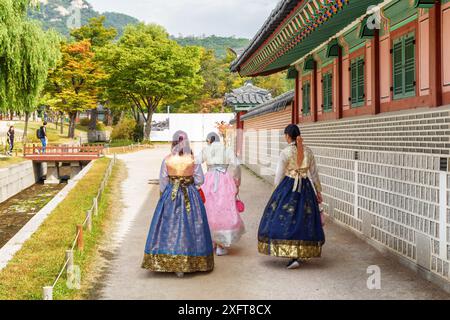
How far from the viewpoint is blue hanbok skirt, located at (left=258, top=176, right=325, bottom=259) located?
25.3ft

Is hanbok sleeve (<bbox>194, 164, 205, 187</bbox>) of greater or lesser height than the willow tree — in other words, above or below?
below

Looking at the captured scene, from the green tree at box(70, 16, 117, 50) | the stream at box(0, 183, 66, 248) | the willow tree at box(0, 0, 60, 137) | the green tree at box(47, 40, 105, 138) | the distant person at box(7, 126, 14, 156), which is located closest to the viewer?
the stream at box(0, 183, 66, 248)

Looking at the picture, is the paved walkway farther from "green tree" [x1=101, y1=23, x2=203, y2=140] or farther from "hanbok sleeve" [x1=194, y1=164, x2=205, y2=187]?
"green tree" [x1=101, y1=23, x2=203, y2=140]

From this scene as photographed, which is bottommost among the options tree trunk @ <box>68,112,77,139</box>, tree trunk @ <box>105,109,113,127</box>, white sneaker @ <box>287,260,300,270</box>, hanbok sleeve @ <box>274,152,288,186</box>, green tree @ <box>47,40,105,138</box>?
white sneaker @ <box>287,260,300,270</box>

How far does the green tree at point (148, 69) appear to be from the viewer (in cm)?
5444

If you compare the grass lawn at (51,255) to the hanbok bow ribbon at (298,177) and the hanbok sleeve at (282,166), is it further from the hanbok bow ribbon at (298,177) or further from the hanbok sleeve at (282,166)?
the hanbok bow ribbon at (298,177)

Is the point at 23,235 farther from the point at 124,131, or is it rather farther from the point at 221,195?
the point at 124,131

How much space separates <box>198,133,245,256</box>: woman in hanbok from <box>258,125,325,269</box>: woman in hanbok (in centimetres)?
120

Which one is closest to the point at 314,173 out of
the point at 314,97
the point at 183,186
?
the point at 183,186

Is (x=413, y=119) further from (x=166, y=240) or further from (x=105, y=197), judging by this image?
(x=105, y=197)

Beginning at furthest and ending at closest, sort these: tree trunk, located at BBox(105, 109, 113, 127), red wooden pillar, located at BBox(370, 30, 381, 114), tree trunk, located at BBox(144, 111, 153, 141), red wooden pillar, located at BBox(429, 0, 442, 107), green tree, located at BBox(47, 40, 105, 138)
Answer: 1. tree trunk, located at BBox(105, 109, 113, 127)
2. tree trunk, located at BBox(144, 111, 153, 141)
3. green tree, located at BBox(47, 40, 105, 138)
4. red wooden pillar, located at BBox(370, 30, 381, 114)
5. red wooden pillar, located at BBox(429, 0, 442, 107)

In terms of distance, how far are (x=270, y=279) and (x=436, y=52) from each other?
3573mm

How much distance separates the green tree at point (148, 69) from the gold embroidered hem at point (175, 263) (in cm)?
4701

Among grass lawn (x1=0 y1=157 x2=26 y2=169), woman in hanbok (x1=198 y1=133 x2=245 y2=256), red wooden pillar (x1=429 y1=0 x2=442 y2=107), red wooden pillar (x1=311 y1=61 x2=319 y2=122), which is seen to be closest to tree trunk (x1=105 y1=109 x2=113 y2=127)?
grass lawn (x1=0 y1=157 x2=26 y2=169)
